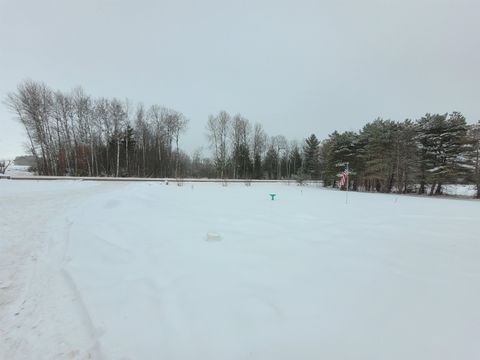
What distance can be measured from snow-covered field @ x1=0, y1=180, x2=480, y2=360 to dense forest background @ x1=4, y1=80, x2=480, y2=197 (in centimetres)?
2474

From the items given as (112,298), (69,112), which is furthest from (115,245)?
(69,112)

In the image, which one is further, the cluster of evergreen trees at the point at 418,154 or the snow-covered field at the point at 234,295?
the cluster of evergreen trees at the point at 418,154

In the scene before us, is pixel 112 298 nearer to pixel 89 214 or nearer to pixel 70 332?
pixel 70 332

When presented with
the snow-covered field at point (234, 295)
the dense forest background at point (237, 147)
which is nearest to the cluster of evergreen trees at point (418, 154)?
the dense forest background at point (237, 147)

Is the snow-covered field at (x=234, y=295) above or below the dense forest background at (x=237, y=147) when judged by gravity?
below

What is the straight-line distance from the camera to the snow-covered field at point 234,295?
220 cm

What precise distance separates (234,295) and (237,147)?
1939 inches

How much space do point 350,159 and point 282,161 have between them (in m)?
30.1

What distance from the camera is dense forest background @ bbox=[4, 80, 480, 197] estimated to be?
24688mm

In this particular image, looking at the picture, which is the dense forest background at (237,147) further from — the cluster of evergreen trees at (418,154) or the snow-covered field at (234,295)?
the snow-covered field at (234,295)

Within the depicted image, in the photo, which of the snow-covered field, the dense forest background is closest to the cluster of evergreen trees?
the dense forest background

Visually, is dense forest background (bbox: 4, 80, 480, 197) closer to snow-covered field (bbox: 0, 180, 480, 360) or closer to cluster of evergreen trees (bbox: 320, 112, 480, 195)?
cluster of evergreen trees (bbox: 320, 112, 480, 195)

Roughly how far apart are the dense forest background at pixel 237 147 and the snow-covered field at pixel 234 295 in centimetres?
2474

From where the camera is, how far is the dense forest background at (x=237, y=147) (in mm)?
24688
